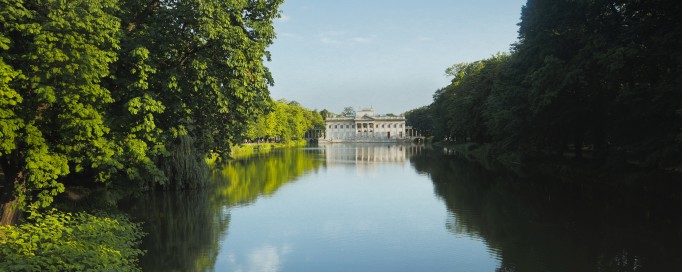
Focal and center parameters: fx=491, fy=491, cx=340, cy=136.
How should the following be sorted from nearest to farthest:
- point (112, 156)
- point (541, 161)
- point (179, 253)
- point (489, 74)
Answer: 1. point (112, 156)
2. point (179, 253)
3. point (541, 161)
4. point (489, 74)

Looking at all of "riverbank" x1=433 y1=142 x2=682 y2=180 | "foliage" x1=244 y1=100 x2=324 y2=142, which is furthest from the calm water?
"foliage" x1=244 y1=100 x2=324 y2=142

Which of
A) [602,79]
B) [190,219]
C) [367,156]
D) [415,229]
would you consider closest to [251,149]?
[367,156]

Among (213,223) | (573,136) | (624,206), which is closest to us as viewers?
(213,223)

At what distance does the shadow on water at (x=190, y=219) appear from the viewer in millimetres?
13072

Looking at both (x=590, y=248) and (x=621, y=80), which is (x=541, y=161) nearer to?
(x=621, y=80)


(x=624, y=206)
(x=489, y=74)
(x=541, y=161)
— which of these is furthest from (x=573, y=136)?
(x=489, y=74)

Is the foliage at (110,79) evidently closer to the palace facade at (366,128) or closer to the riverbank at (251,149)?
the riverbank at (251,149)

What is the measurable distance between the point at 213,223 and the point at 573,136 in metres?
22.7

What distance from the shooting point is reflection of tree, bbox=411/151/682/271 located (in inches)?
478

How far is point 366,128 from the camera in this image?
15650 cm

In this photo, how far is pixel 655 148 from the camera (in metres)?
20.2

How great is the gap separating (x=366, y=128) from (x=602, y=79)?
434 feet

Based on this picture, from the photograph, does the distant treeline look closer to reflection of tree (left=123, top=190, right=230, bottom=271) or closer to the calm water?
the calm water

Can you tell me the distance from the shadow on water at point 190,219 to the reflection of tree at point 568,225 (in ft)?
26.0
